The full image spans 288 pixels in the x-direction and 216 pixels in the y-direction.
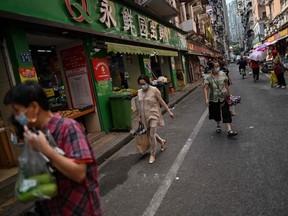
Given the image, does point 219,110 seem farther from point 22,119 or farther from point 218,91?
point 22,119

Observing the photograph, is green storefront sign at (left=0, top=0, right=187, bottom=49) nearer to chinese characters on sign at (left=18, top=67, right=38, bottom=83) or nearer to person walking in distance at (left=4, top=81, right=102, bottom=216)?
chinese characters on sign at (left=18, top=67, right=38, bottom=83)

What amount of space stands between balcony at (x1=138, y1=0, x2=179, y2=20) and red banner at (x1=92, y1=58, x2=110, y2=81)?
29.0 ft

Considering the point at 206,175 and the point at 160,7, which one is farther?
the point at 160,7

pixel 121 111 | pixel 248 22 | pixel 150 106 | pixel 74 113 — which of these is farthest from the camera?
pixel 248 22

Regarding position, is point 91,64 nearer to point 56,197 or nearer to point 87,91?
point 87,91

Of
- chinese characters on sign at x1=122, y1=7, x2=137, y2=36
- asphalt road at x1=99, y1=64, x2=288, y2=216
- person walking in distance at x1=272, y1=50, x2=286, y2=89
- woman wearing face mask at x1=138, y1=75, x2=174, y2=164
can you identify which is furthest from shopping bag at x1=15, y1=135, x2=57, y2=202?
person walking in distance at x1=272, y1=50, x2=286, y2=89

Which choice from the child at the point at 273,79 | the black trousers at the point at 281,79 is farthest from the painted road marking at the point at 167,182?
the child at the point at 273,79

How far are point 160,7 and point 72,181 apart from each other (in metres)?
19.2

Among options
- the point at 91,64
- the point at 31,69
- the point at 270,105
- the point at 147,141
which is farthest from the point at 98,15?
the point at 270,105

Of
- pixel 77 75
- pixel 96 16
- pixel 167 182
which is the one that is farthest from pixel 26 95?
pixel 96 16

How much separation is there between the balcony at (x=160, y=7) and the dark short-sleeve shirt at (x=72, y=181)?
1614 centimetres

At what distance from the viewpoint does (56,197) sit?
6.27 ft

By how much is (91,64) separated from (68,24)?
164 cm

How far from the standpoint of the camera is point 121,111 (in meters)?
8.70
